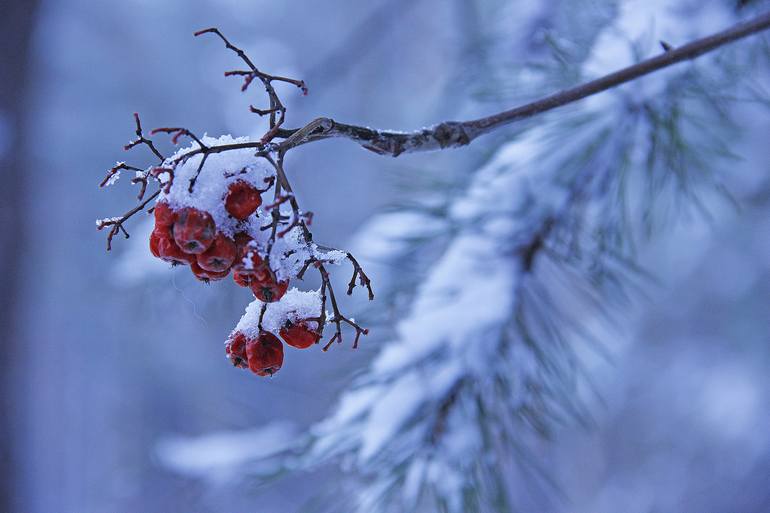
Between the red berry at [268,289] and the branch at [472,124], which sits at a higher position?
the branch at [472,124]

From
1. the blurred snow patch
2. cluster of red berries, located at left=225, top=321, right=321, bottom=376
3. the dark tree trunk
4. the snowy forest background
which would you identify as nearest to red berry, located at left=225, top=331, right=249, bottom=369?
cluster of red berries, located at left=225, top=321, right=321, bottom=376

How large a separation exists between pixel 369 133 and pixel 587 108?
1.64 ft

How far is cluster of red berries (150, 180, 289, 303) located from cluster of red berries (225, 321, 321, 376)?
0.18 feet

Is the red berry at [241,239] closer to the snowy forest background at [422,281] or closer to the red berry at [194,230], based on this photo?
the red berry at [194,230]

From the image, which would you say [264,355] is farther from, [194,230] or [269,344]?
[194,230]

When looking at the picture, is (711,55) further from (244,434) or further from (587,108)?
(244,434)

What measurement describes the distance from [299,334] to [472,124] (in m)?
0.20

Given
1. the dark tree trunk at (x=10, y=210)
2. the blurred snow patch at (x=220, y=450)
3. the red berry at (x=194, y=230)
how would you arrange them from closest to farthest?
the red berry at (x=194, y=230) < the blurred snow patch at (x=220, y=450) < the dark tree trunk at (x=10, y=210)

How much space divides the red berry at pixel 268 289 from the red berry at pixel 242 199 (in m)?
0.04

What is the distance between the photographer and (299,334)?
1.47 feet

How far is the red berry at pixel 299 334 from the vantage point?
0.45 meters

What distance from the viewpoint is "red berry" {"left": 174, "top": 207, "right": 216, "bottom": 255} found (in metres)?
0.37

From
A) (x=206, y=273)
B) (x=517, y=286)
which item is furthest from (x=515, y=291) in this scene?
(x=206, y=273)

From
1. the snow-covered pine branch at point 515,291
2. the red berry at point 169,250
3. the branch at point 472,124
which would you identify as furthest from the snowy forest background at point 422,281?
the red berry at point 169,250
